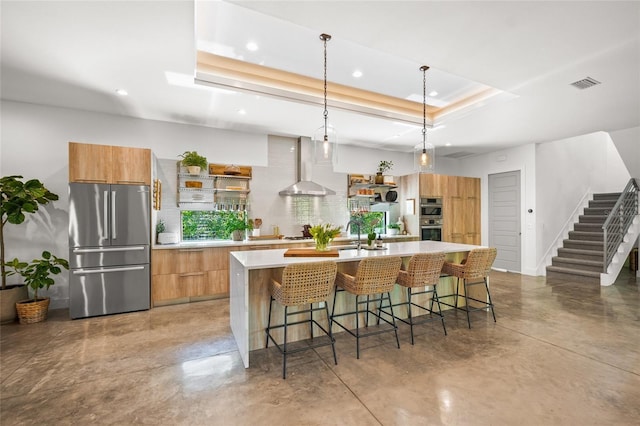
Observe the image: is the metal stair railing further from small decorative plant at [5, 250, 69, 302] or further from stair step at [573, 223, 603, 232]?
small decorative plant at [5, 250, 69, 302]

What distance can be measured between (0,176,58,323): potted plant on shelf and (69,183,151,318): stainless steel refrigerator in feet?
1.29

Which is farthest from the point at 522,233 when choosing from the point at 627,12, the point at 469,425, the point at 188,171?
the point at 188,171

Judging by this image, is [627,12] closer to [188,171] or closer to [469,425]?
[469,425]

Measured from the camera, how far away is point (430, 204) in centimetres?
690

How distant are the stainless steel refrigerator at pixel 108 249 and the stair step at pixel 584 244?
864cm

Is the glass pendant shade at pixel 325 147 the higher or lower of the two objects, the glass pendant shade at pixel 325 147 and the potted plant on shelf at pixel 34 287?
the higher

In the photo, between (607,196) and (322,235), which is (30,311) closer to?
(322,235)

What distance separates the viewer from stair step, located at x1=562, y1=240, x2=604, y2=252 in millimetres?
6603

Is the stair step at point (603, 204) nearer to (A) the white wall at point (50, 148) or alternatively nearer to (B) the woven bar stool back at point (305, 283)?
(B) the woven bar stool back at point (305, 283)

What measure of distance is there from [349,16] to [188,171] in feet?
12.3

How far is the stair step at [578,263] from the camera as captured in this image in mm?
6141

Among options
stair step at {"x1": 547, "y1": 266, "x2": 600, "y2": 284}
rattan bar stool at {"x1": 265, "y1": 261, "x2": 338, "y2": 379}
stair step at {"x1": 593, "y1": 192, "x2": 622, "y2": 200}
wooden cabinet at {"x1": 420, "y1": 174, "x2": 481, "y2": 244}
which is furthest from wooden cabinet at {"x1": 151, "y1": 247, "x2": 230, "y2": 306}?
stair step at {"x1": 593, "y1": 192, "x2": 622, "y2": 200}

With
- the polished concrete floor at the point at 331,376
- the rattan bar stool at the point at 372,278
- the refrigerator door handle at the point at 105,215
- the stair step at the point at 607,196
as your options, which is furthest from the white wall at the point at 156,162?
the stair step at the point at 607,196

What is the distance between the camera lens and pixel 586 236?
6977 millimetres
